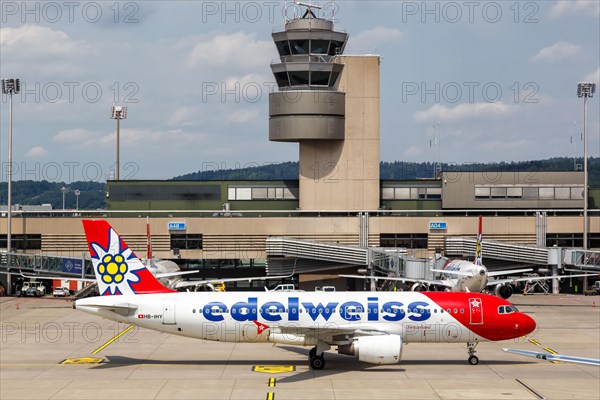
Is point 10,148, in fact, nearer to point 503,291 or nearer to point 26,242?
point 26,242

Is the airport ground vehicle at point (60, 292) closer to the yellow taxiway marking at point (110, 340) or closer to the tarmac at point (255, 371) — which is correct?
the tarmac at point (255, 371)

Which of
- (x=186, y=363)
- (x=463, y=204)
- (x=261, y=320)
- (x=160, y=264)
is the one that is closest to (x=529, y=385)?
(x=261, y=320)

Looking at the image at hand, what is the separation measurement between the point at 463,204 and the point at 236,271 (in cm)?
3002

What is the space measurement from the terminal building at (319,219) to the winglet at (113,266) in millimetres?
49106

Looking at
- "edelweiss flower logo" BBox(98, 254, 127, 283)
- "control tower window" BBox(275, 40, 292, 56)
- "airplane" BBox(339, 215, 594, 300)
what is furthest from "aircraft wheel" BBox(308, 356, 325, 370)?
"control tower window" BBox(275, 40, 292, 56)

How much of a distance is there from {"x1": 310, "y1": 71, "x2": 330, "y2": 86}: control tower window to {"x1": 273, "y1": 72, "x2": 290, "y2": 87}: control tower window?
301 centimetres

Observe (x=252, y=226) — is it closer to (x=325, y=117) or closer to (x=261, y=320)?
(x=325, y=117)

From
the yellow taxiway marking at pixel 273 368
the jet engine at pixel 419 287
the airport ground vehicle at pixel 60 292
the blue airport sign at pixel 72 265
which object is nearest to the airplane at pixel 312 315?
the yellow taxiway marking at pixel 273 368

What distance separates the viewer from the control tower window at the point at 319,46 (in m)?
107

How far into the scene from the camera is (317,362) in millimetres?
53719

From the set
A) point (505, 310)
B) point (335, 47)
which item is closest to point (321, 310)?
point (505, 310)

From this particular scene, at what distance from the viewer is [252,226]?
10856 centimetres

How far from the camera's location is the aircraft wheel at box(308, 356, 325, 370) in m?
→ 53.7

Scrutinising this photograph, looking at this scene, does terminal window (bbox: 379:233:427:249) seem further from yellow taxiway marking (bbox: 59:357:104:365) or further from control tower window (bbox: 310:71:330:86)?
yellow taxiway marking (bbox: 59:357:104:365)
